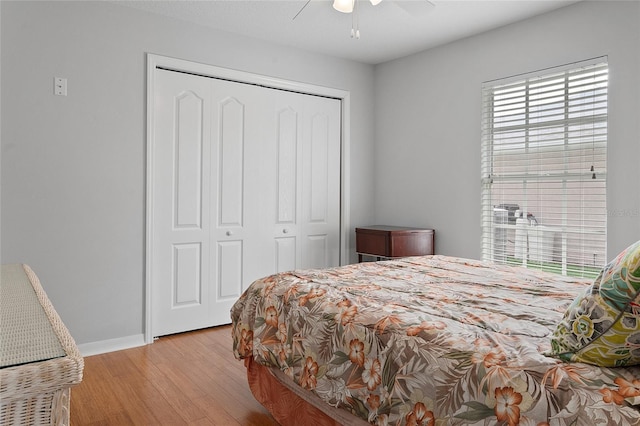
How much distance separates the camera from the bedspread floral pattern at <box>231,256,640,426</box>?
103cm

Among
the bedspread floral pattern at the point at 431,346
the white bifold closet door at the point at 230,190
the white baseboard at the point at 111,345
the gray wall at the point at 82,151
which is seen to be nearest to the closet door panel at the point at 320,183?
the white bifold closet door at the point at 230,190

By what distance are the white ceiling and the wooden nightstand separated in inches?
69.8

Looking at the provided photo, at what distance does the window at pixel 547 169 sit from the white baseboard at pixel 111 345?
2969 millimetres

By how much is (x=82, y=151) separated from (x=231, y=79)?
137 cm

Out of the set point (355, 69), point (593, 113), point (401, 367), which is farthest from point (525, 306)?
point (355, 69)

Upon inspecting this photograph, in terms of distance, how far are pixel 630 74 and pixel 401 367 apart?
2769 mm

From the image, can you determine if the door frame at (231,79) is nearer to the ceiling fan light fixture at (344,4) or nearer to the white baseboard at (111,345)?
the white baseboard at (111,345)

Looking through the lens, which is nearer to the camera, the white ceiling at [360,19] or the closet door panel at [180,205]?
the white ceiling at [360,19]

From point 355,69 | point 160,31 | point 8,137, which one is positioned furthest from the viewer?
point 355,69

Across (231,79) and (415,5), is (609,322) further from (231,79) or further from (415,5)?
(231,79)

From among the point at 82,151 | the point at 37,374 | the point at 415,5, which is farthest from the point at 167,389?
Answer: the point at 415,5

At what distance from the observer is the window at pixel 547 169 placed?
3.11 meters

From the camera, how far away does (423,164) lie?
431cm

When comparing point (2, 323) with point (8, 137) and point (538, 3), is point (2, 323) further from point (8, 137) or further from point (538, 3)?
point (538, 3)
